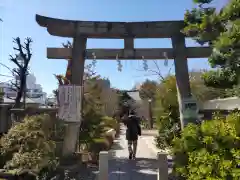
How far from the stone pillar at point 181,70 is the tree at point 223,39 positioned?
7.08 feet

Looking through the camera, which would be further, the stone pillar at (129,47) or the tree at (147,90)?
the tree at (147,90)

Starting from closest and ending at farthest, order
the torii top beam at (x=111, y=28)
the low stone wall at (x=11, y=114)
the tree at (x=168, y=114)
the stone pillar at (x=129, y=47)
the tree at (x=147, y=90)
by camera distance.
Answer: the low stone wall at (x=11, y=114) < the torii top beam at (x=111, y=28) < the stone pillar at (x=129, y=47) < the tree at (x=168, y=114) < the tree at (x=147, y=90)

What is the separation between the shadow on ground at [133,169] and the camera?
253 inches

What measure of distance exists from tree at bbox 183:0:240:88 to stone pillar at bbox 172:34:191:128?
2.16 meters

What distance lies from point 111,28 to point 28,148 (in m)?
4.30

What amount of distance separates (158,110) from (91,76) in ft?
19.5

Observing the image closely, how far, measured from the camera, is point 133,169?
23.7 ft

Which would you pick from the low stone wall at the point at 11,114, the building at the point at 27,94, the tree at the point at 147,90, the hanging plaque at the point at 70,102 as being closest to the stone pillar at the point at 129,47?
the hanging plaque at the point at 70,102

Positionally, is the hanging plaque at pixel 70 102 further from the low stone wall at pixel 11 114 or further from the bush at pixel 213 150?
the bush at pixel 213 150

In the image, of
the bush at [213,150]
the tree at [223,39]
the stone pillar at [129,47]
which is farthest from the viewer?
the stone pillar at [129,47]

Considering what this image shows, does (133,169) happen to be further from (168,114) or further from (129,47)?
(129,47)

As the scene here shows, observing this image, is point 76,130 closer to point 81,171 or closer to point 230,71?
point 81,171

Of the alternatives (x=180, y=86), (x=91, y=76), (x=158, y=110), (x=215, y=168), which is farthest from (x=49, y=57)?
(x=91, y=76)

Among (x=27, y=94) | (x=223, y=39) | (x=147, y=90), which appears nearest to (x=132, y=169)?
(x=223, y=39)
